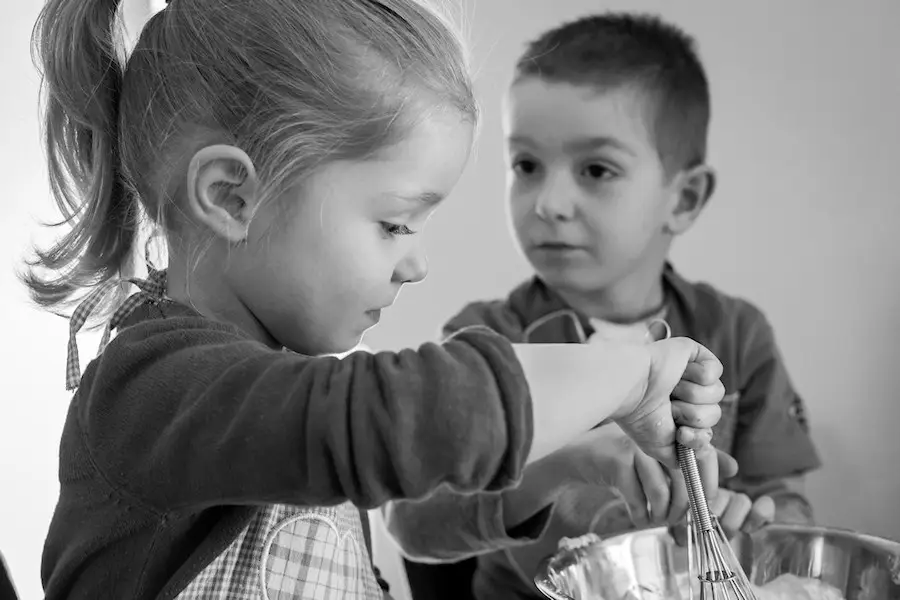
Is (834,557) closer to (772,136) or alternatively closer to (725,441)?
(725,441)

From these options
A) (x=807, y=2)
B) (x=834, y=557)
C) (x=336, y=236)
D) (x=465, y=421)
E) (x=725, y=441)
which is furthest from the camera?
(x=807, y=2)

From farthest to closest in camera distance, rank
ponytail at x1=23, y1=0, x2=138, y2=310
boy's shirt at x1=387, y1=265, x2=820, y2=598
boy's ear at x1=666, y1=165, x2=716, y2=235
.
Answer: boy's ear at x1=666, y1=165, x2=716, y2=235, boy's shirt at x1=387, y1=265, x2=820, y2=598, ponytail at x1=23, y1=0, x2=138, y2=310

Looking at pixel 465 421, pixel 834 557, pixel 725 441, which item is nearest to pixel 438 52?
pixel 465 421

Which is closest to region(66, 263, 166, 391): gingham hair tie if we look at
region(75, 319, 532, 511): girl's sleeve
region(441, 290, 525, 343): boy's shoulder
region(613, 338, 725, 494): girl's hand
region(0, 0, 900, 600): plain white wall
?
region(75, 319, 532, 511): girl's sleeve

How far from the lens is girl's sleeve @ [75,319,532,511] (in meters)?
0.42

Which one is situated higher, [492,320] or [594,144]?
[594,144]

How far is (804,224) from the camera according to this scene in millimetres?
1239

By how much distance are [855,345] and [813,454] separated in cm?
24

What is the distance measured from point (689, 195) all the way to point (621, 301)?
172mm

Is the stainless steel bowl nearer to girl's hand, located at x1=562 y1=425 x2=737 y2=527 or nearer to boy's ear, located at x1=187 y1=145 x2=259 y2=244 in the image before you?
girl's hand, located at x1=562 y1=425 x2=737 y2=527

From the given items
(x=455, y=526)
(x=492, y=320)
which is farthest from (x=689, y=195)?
(x=455, y=526)

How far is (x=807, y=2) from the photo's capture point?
1217 millimetres

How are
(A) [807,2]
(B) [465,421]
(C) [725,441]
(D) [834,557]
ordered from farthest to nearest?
(A) [807,2] → (C) [725,441] → (D) [834,557] → (B) [465,421]

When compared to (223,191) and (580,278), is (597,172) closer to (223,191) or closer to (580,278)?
(580,278)
